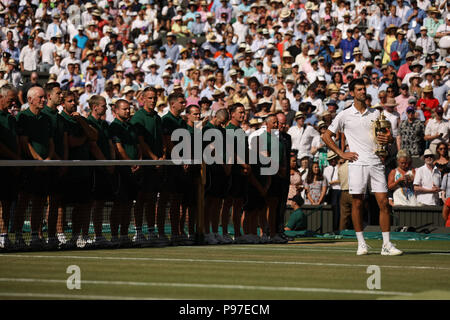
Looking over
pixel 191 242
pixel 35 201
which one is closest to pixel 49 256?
pixel 35 201

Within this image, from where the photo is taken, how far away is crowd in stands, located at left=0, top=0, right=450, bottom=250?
15047 mm

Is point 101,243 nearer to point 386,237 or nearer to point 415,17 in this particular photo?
point 386,237

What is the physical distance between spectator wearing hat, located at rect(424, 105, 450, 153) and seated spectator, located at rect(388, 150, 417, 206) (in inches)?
49.4

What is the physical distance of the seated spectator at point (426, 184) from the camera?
20453 mm

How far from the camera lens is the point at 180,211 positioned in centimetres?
1606

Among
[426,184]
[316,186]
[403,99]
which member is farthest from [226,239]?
[403,99]

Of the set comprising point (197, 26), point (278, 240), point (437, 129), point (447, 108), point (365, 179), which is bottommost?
point (278, 240)

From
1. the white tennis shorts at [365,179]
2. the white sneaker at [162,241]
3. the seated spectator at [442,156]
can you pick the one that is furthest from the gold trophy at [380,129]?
the seated spectator at [442,156]

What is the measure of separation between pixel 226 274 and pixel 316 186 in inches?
427

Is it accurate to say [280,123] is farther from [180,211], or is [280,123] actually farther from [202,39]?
[202,39]

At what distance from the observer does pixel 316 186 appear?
21438mm

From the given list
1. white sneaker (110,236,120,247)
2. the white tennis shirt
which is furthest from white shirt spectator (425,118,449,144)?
white sneaker (110,236,120,247)

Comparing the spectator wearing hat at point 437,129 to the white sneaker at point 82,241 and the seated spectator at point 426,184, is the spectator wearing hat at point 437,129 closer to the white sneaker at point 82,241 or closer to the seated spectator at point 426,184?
the seated spectator at point 426,184
